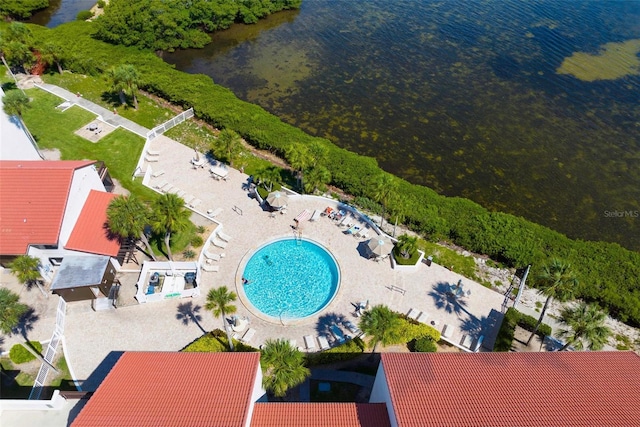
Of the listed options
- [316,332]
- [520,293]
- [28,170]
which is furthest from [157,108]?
[520,293]

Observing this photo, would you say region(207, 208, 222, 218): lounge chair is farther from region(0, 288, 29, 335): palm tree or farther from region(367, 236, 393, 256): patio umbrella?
region(0, 288, 29, 335): palm tree

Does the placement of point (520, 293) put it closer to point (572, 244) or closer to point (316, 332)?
point (572, 244)

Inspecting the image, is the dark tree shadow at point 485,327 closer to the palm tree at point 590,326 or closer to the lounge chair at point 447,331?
the lounge chair at point 447,331

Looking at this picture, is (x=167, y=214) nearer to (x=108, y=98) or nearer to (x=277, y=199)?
(x=277, y=199)

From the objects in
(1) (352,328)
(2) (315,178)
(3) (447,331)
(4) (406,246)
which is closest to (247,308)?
(1) (352,328)

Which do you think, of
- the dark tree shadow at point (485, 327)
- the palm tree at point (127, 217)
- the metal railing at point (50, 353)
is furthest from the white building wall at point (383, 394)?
the metal railing at point (50, 353)

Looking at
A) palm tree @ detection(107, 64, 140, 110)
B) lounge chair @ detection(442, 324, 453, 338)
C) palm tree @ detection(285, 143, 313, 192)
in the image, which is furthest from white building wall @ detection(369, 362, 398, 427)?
palm tree @ detection(107, 64, 140, 110)
